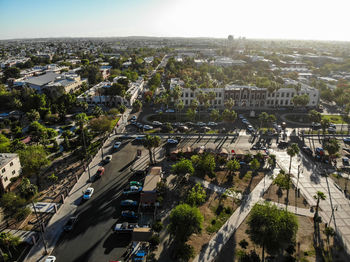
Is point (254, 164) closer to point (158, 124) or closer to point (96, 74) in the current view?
point (158, 124)

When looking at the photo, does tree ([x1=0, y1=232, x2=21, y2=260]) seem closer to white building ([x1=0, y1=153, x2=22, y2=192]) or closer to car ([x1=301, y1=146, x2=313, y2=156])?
white building ([x1=0, y1=153, x2=22, y2=192])

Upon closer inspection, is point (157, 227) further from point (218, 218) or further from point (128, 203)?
point (218, 218)

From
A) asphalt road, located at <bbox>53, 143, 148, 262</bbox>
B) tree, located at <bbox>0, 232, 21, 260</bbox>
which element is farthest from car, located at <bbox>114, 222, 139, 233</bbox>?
tree, located at <bbox>0, 232, 21, 260</bbox>

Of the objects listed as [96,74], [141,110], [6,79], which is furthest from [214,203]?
[6,79]

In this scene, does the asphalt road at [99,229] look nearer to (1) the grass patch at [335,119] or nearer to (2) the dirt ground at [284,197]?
(2) the dirt ground at [284,197]

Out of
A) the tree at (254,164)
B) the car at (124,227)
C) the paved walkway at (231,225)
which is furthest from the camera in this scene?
the tree at (254,164)

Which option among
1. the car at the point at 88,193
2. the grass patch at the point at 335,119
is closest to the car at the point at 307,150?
the grass patch at the point at 335,119

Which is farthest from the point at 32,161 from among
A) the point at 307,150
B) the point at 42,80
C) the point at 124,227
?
the point at 42,80
